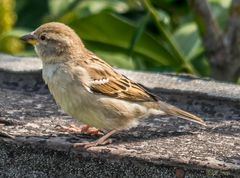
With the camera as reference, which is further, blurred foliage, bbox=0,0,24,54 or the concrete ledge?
blurred foliage, bbox=0,0,24,54

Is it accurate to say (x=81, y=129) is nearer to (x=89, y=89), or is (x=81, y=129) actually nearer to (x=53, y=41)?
(x=89, y=89)

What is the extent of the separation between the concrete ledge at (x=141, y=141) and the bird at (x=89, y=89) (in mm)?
87

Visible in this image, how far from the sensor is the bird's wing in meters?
4.20

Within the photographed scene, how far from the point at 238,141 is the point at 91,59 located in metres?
0.83

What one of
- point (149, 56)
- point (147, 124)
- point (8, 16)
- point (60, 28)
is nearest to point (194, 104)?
point (147, 124)

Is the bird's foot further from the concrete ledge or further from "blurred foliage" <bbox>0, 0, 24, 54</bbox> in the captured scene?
"blurred foliage" <bbox>0, 0, 24, 54</bbox>

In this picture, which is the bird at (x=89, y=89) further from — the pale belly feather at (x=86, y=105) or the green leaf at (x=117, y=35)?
the green leaf at (x=117, y=35)

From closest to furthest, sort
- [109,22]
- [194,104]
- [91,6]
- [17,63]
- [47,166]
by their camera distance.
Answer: [47,166] → [194,104] → [17,63] → [109,22] → [91,6]

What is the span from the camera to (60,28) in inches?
169

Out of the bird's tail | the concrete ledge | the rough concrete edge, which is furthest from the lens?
the bird's tail

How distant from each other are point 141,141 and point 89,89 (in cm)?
35

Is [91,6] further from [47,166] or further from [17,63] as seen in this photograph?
[47,166]

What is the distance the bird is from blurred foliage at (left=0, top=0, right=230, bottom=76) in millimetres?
979

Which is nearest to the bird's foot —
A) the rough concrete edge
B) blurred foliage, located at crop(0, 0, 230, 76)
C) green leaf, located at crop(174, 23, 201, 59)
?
the rough concrete edge
